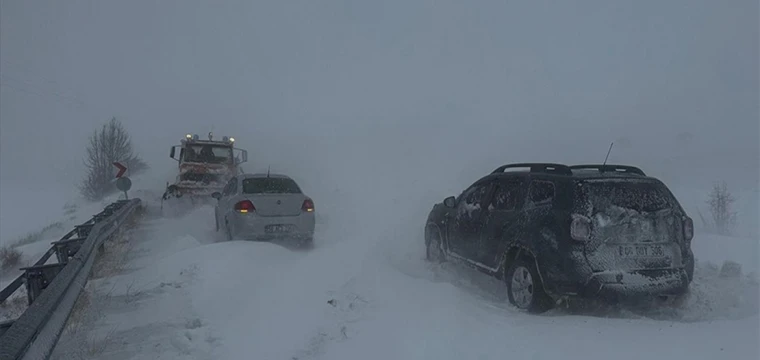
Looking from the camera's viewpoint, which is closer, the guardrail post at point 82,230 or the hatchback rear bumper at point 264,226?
the guardrail post at point 82,230

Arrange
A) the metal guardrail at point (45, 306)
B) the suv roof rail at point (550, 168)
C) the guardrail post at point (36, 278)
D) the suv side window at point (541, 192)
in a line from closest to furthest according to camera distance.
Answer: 1. the metal guardrail at point (45, 306)
2. the guardrail post at point (36, 278)
3. the suv side window at point (541, 192)
4. the suv roof rail at point (550, 168)

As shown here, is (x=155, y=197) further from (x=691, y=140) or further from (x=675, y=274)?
(x=691, y=140)

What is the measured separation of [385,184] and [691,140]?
2867 centimetres

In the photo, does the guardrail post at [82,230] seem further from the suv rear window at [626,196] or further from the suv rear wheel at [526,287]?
the suv rear window at [626,196]

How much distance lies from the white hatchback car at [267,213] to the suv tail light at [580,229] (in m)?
6.26

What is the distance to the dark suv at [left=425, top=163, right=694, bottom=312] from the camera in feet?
18.2

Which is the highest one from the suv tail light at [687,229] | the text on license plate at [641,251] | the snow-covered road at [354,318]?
the suv tail light at [687,229]

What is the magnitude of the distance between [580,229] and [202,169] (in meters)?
14.7

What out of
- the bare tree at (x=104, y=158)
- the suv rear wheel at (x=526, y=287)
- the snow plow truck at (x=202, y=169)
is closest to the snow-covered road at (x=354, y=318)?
the suv rear wheel at (x=526, y=287)

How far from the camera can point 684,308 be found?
19.8ft

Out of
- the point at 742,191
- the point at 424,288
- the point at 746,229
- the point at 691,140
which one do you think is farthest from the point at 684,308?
the point at 691,140

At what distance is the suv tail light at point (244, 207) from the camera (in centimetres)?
1039

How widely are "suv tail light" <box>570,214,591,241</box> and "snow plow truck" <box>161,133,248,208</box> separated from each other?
13.7 m

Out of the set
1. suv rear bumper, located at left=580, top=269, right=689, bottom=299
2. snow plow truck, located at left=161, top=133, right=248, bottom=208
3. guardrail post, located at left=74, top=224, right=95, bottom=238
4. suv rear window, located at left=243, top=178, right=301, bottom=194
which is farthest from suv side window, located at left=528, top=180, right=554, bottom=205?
snow plow truck, located at left=161, top=133, right=248, bottom=208
